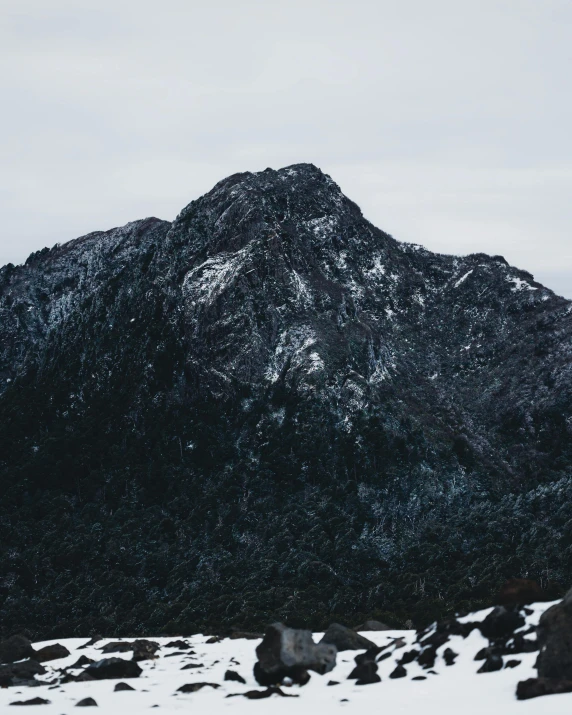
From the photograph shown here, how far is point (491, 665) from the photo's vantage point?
29422mm

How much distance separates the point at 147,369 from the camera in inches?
6260

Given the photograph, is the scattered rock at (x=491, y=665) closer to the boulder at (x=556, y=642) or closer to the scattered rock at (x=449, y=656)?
the boulder at (x=556, y=642)

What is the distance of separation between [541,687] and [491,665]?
3409 mm

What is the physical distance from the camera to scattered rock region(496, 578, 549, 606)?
3310cm

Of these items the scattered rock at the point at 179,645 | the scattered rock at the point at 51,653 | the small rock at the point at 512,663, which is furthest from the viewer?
the scattered rock at the point at 179,645

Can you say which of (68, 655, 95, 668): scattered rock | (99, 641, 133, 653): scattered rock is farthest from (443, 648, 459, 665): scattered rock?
(99, 641, 133, 653): scattered rock

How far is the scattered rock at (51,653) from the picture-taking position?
41.2m

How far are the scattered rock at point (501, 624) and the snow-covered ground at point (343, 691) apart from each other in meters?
0.34

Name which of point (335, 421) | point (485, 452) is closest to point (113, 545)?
point (335, 421)

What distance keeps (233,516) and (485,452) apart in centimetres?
4697

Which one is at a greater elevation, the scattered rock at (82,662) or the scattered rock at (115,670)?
the scattered rock at (115,670)

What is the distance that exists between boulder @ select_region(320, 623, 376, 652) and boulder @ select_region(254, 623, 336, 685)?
322 centimetres

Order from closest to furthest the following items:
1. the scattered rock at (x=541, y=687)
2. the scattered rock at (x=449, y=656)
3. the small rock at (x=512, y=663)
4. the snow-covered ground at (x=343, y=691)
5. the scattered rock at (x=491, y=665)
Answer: the scattered rock at (x=541, y=687)
the snow-covered ground at (x=343, y=691)
the small rock at (x=512, y=663)
the scattered rock at (x=491, y=665)
the scattered rock at (x=449, y=656)

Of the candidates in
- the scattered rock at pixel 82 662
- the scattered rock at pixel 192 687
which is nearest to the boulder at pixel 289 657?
the scattered rock at pixel 192 687
